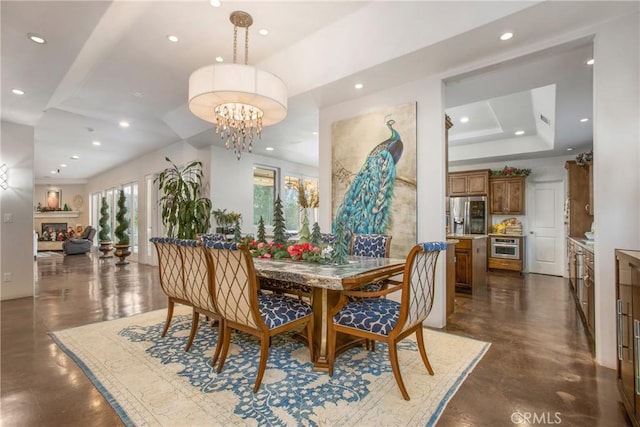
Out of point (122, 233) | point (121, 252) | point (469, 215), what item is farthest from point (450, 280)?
point (122, 233)

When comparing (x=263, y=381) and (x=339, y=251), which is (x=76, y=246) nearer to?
(x=263, y=381)

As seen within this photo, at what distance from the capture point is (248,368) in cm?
223

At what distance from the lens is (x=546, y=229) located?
6.46 m

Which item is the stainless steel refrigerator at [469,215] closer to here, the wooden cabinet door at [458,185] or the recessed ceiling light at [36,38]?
the wooden cabinet door at [458,185]

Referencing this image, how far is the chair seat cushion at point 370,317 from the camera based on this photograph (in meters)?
1.95

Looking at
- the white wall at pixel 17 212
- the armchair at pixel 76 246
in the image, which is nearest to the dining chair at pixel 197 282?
the white wall at pixel 17 212

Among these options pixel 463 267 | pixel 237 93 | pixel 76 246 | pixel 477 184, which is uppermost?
pixel 237 93

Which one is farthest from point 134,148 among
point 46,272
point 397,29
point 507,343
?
point 507,343

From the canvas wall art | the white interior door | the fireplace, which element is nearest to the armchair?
the fireplace

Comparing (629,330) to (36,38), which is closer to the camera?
(629,330)

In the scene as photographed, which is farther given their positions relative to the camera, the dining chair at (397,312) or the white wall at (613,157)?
the white wall at (613,157)

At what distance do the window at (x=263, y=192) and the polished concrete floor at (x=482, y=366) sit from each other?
315 centimetres

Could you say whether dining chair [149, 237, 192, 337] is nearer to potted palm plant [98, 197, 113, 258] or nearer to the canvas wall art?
the canvas wall art

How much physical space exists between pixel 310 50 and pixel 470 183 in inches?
201
